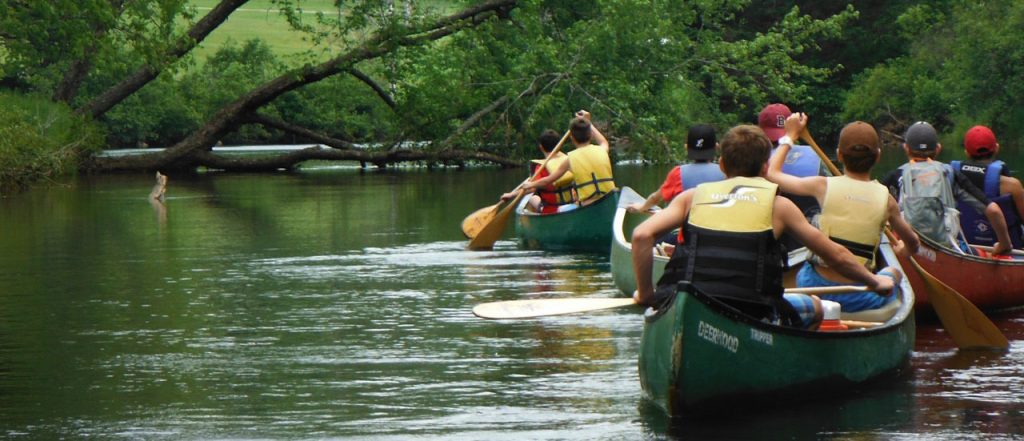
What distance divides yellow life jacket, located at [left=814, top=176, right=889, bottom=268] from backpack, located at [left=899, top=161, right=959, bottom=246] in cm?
218

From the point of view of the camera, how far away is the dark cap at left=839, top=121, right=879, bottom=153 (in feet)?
25.5

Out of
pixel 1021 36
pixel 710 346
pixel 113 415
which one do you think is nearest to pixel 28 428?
pixel 113 415

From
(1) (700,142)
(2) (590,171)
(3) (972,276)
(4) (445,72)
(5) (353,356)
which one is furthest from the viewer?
(4) (445,72)

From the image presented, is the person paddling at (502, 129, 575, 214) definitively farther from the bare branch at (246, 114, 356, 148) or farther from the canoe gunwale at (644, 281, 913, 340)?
the bare branch at (246, 114, 356, 148)

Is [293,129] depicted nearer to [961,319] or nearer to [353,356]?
[353,356]

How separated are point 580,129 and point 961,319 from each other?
540 cm

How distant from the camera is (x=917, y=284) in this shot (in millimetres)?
9734

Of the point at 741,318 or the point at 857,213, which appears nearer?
the point at 741,318

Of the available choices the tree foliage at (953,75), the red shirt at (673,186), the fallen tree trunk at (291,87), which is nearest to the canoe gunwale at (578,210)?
the red shirt at (673,186)

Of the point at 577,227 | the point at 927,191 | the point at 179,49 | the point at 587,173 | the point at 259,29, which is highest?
the point at 259,29

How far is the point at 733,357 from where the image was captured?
22.5 ft

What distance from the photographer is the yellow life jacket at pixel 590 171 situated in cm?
1502

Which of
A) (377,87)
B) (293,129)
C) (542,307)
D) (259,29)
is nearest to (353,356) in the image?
(542,307)

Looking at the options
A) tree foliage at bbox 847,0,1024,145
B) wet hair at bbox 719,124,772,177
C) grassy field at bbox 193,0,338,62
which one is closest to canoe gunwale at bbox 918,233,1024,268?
wet hair at bbox 719,124,772,177
